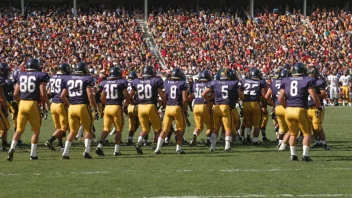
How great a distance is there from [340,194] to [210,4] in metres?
36.0

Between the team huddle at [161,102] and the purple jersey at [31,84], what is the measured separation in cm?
2

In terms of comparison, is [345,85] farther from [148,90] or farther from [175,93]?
[148,90]

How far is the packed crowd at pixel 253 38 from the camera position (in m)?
38.5

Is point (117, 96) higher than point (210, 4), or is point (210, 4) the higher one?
point (210, 4)

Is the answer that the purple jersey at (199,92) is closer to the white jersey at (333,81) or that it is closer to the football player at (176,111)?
the football player at (176,111)

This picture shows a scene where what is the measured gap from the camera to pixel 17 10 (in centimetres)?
4153

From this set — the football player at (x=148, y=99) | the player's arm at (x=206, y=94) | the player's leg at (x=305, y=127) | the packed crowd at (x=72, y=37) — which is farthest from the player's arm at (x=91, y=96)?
the packed crowd at (x=72, y=37)

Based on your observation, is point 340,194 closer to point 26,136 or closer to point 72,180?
point 72,180

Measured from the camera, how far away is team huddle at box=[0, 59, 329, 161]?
12.9 m

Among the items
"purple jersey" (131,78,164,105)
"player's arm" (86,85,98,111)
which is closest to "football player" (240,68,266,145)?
"purple jersey" (131,78,164,105)

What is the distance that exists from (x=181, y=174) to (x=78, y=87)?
3.15m

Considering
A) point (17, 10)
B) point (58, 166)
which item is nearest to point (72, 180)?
point (58, 166)

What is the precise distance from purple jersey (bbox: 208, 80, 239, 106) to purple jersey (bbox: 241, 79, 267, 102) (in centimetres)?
120

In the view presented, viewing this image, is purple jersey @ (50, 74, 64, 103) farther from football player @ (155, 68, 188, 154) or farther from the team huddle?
football player @ (155, 68, 188, 154)
